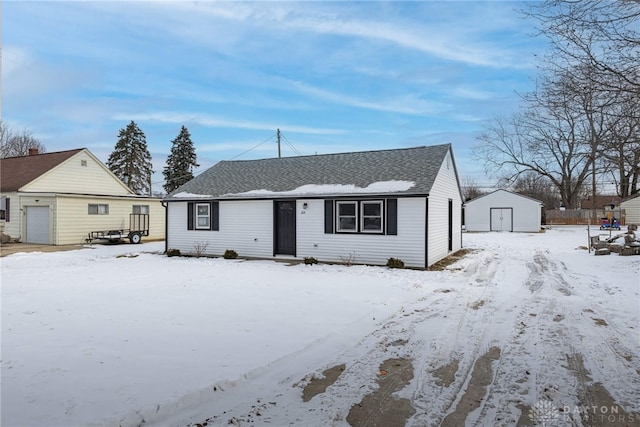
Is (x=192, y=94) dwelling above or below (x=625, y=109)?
above

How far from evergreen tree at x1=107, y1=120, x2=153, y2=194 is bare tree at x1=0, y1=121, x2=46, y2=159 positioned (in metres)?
7.58

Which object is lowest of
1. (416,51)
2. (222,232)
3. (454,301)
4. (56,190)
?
(454,301)

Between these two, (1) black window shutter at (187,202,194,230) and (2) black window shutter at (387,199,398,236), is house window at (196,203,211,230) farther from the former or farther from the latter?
(2) black window shutter at (387,199,398,236)

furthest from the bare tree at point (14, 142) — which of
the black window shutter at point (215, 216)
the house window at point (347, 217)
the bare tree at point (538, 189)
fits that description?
the bare tree at point (538, 189)

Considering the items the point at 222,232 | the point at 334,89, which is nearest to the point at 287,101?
the point at 334,89

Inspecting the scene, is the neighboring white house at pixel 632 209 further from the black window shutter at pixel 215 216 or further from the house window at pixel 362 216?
the black window shutter at pixel 215 216

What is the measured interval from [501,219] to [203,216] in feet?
87.8

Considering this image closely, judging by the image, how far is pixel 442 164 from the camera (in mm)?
14031

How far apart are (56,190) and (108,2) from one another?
16655mm

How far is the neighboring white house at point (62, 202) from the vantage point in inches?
776

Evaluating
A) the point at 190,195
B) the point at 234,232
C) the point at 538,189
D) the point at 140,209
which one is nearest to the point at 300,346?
the point at 234,232

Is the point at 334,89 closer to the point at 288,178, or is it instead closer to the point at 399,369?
the point at 288,178

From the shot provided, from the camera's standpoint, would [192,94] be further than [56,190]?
No

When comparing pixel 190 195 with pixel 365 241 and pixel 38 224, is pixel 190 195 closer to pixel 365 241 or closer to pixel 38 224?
pixel 365 241
